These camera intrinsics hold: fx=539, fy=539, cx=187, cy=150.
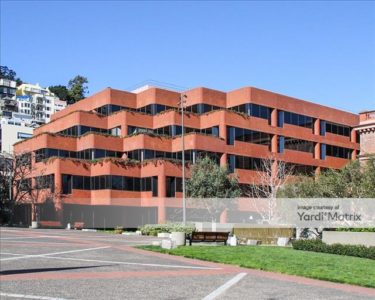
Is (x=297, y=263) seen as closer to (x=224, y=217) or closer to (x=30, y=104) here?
(x=224, y=217)

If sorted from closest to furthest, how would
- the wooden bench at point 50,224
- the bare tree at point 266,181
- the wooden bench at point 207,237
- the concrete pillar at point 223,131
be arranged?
the wooden bench at point 207,237 → the bare tree at point 266,181 → the wooden bench at point 50,224 → the concrete pillar at point 223,131

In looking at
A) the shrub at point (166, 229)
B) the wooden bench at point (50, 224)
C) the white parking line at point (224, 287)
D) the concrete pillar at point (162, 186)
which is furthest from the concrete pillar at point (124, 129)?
the white parking line at point (224, 287)

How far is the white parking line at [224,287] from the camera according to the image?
13.0 m

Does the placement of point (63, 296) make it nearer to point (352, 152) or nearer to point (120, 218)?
point (120, 218)

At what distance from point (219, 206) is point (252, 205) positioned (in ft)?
21.1

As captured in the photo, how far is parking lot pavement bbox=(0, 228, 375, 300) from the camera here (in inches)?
517

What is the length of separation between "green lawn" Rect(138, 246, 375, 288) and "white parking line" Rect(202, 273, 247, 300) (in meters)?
1.91

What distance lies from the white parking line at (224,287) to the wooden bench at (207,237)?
10.3 meters

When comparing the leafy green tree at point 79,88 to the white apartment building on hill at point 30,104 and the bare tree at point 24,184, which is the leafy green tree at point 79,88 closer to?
the white apartment building on hill at point 30,104

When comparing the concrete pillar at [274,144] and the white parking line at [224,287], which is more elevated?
the concrete pillar at [274,144]

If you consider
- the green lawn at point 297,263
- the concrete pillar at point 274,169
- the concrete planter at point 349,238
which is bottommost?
the green lawn at point 297,263

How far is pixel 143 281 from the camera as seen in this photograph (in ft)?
49.4

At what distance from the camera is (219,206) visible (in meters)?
49.8

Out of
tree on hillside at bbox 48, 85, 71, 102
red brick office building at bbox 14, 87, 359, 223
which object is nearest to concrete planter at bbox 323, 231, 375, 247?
red brick office building at bbox 14, 87, 359, 223
